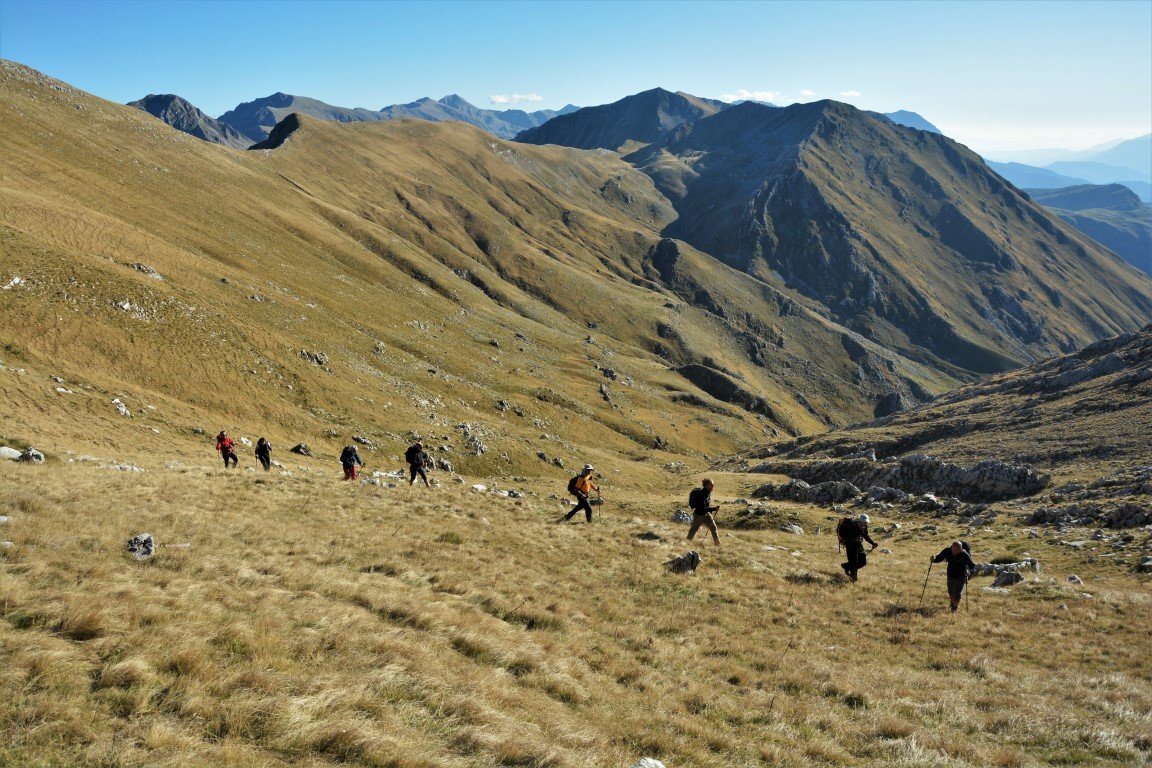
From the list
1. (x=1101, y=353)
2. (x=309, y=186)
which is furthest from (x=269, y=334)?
(x=309, y=186)

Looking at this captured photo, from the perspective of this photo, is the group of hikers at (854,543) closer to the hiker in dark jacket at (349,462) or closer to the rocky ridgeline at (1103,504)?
the hiker in dark jacket at (349,462)

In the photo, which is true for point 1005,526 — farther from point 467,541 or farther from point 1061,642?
point 467,541

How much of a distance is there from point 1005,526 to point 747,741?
3177cm

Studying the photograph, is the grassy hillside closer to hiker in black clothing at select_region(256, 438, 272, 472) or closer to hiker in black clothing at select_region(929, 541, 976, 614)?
hiker in black clothing at select_region(929, 541, 976, 614)

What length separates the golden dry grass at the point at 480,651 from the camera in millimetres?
7121

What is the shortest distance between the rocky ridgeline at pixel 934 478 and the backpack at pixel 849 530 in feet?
82.2

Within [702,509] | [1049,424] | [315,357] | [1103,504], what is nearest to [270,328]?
[315,357]

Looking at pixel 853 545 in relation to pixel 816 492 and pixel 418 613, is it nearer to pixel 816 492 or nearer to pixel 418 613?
pixel 418 613

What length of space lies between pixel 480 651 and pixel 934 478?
159 ft

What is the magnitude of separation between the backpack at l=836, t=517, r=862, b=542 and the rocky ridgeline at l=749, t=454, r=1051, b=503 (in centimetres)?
2505

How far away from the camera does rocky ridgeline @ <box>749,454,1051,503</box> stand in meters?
43.8

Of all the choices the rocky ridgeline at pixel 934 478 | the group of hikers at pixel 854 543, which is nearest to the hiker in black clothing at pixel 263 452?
the group of hikers at pixel 854 543

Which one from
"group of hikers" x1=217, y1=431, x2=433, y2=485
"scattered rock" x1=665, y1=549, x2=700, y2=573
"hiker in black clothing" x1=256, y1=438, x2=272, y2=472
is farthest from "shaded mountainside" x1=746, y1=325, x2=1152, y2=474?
"hiker in black clothing" x1=256, y1=438, x2=272, y2=472

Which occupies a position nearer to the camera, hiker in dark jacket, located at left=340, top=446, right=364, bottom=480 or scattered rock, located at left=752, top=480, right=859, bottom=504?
hiker in dark jacket, located at left=340, top=446, right=364, bottom=480
